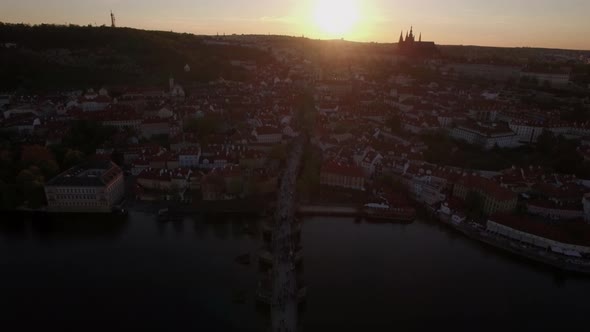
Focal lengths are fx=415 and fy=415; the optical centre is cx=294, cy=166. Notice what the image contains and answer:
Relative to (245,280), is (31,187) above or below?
above

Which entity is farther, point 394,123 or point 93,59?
point 93,59

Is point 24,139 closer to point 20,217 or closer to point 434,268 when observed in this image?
point 20,217

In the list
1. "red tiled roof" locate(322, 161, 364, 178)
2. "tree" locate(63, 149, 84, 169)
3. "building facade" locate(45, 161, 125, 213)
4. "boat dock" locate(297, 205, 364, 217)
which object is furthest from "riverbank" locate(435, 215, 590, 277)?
"tree" locate(63, 149, 84, 169)

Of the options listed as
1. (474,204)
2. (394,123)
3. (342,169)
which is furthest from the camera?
(394,123)

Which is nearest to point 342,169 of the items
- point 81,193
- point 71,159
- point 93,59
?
point 81,193

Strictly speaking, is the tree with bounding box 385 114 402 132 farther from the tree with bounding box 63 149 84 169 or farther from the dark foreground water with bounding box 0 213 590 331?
the tree with bounding box 63 149 84 169

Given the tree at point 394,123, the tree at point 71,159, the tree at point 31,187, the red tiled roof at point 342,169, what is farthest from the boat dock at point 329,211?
the tree at point 394,123

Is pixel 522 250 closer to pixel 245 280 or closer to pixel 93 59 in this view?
pixel 245 280
